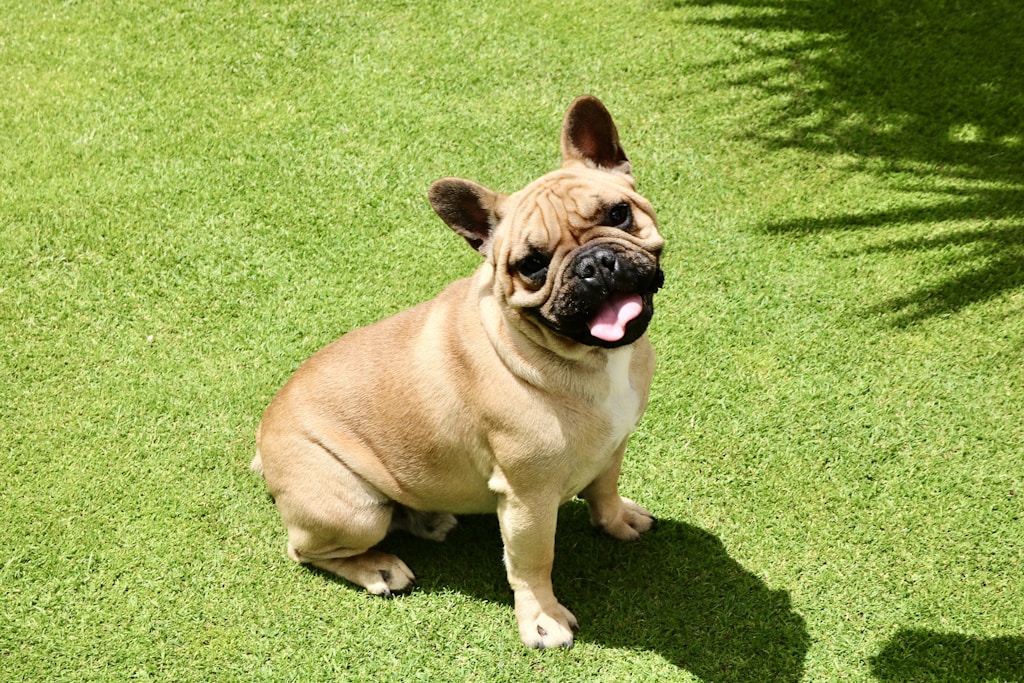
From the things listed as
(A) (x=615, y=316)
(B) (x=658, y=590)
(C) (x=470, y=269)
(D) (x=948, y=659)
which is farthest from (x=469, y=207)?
(D) (x=948, y=659)

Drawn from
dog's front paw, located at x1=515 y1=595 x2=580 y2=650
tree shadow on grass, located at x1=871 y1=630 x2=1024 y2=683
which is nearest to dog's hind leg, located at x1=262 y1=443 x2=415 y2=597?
dog's front paw, located at x1=515 y1=595 x2=580 y2=650

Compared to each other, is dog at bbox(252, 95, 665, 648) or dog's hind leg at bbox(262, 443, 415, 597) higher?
dog at bbox(252, 95, 665, 648)

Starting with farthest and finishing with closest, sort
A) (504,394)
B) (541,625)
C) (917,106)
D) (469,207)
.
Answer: (917,106) < (541,625) < (504,394) < (469,207)

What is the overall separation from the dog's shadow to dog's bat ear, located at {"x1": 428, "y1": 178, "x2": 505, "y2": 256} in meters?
1.77

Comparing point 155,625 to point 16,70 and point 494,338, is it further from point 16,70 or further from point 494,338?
point 16,70

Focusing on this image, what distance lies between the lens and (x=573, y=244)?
360 centimetres

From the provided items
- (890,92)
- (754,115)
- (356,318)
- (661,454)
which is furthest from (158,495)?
(890,92)

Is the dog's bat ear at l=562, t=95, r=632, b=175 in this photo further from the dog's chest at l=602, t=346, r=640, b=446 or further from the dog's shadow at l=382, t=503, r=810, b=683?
→ the dog's shadow at l=382, t=503, r=810, b=683

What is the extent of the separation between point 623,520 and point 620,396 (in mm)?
1110

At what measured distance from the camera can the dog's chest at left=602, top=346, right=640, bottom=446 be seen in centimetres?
391

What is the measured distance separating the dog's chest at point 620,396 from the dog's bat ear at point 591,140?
2.51 feet

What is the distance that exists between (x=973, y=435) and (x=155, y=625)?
14.0 feet

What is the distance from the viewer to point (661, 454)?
523 centimetres

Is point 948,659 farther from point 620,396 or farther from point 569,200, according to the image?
point 569,200
